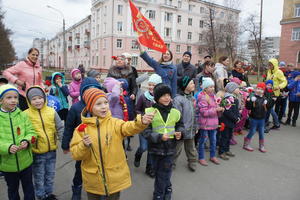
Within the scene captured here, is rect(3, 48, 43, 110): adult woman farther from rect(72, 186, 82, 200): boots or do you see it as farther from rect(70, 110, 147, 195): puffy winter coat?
rect(70, 110, 147, 195): puffy winter coat

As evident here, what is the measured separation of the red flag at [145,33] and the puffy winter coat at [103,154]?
7.91ft

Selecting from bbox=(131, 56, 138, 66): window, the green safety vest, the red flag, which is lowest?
the green safety vest

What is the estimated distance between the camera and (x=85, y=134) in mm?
1933

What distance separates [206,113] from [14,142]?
2967mm

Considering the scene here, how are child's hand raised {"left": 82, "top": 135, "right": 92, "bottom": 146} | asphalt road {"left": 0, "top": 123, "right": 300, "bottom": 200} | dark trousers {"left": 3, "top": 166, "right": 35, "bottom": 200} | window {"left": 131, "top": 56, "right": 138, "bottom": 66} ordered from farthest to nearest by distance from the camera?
window {"left": 131, "top": 56, "right": 138, "bottom": 66} → asphalt road {"left": 0, "top": 123, "right": 300, "bottom": 200} → dark trousers {"left": 3, "top": 166, "right": 35, "bottom": 200} → child's hand raised {"left": 82, "top": 135, "right": 92, "bottom": 146}

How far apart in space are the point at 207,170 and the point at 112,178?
7.51 feet

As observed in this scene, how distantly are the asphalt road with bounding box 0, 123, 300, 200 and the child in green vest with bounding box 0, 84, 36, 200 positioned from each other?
0.73m

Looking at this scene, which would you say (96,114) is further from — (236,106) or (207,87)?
(236,106)

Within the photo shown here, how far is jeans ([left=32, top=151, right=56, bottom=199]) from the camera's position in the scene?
2.63 meters

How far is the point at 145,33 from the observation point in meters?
4.16

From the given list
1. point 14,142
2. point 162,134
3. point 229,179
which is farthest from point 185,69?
point 14,142

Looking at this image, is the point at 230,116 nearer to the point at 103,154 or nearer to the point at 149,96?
the point at 149,96

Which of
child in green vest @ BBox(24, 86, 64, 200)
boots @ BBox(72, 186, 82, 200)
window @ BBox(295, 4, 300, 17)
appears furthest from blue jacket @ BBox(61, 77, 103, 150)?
window @ BBox(295, 4, 300, 17)

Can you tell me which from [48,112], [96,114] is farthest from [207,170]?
[48,112]
